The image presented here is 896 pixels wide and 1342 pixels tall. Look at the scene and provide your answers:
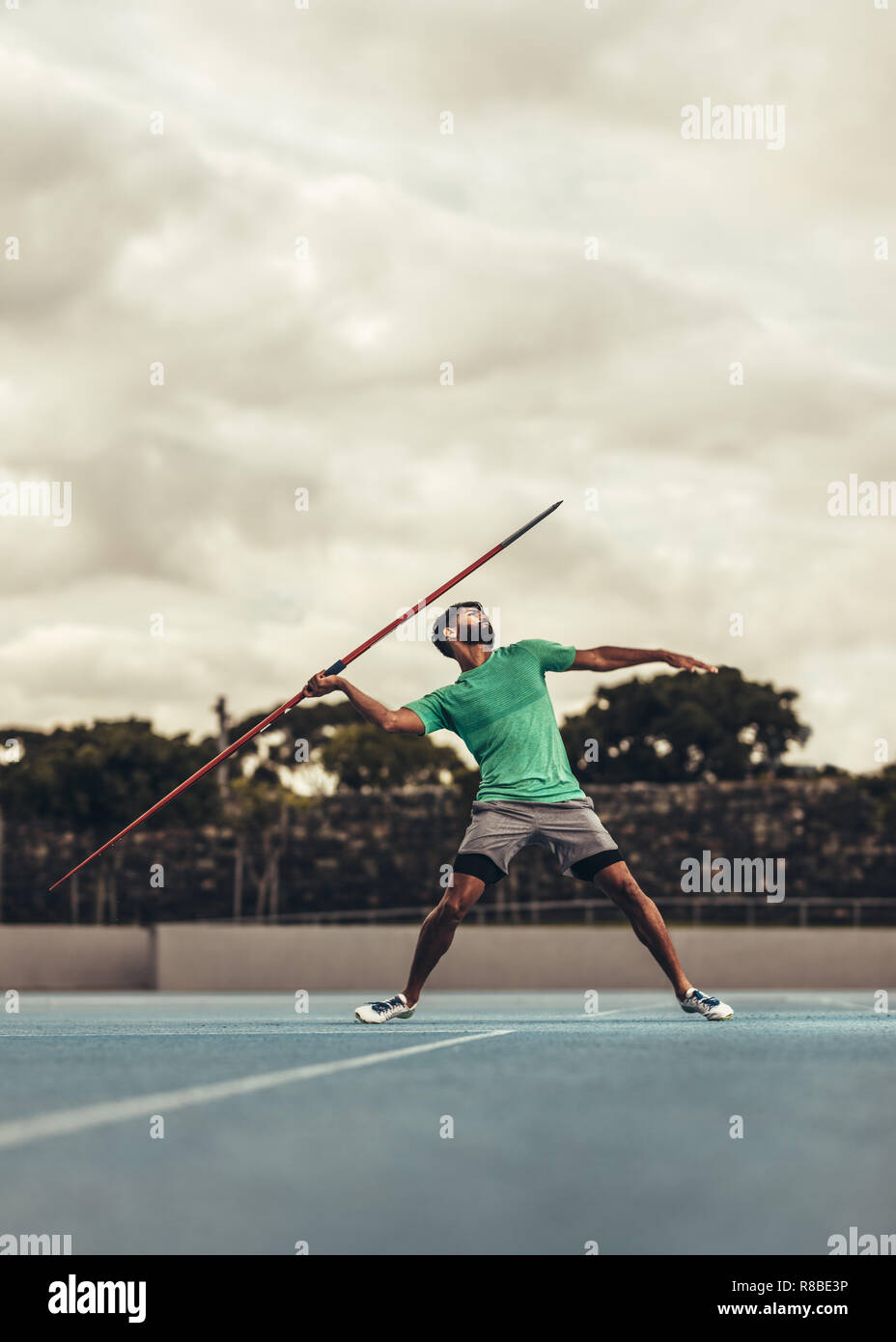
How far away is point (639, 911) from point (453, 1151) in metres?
3.72

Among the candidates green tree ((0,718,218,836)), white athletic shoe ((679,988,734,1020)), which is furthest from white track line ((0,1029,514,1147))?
green tree ((0,718,218,836))

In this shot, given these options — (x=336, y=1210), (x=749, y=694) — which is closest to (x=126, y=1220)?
(x=336, y=1210)

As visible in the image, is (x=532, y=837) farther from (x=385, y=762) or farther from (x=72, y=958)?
(x=385, y=762)

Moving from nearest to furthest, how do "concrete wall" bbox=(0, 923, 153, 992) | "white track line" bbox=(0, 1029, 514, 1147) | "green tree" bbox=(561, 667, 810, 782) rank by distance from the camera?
1. "white track line" bbox=(0, 1029, 514, 1147)
2. "concrete wall" bbox=(0, 923, 153, 992)
3. "green tree" bbox=(561, 667, 810, 782)

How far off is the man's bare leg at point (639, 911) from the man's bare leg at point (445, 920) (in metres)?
0.49

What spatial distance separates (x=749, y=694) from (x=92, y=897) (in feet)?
121

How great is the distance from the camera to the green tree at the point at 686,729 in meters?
68.6

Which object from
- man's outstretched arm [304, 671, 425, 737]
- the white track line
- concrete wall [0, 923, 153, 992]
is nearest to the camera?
the white track line

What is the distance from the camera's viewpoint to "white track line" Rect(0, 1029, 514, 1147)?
2.94m

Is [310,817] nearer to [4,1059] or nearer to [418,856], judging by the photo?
[418,856]

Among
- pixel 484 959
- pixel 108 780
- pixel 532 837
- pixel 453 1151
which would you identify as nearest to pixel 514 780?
pixel 532 837

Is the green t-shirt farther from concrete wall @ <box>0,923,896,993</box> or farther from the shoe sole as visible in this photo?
concrete wall @ <box>0,923,896,993</box>

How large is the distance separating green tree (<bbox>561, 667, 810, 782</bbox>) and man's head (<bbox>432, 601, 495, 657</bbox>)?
200 feet

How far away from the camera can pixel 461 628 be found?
657 cm
